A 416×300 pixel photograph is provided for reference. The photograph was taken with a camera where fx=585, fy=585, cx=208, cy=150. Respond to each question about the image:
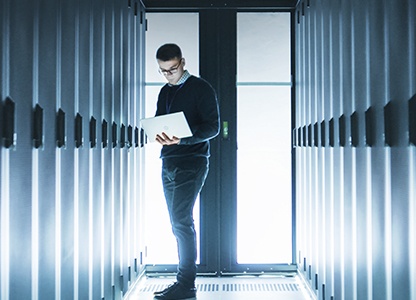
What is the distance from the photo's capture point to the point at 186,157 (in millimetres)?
4039

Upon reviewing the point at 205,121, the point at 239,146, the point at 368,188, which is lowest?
the point at 368,188

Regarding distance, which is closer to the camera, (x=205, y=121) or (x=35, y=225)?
(x=35, y=225)

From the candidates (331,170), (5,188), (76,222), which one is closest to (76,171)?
(76,222)

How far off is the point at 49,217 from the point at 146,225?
2.95m

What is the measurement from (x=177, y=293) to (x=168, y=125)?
122 cm

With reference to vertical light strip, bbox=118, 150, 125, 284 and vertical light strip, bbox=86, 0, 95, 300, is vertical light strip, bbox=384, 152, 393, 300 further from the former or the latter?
vertical light strip, bbox=118, 150, 125, 284

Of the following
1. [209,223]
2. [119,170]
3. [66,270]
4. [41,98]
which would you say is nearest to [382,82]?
[41,98]

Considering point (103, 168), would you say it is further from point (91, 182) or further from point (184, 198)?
point (184, 198)

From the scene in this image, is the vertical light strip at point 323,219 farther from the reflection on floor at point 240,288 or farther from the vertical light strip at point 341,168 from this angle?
the reflection on floor at point 240,288

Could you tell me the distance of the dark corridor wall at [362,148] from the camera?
1904mm

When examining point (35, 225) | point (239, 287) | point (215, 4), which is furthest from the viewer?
point (215, 4)

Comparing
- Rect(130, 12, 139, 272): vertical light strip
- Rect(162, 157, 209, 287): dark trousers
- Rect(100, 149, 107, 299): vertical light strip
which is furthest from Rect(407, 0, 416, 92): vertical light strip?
Rect(130, 12, 139, 272): vertical light strip

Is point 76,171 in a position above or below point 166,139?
below

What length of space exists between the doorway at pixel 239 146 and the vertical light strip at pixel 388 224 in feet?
9.88
